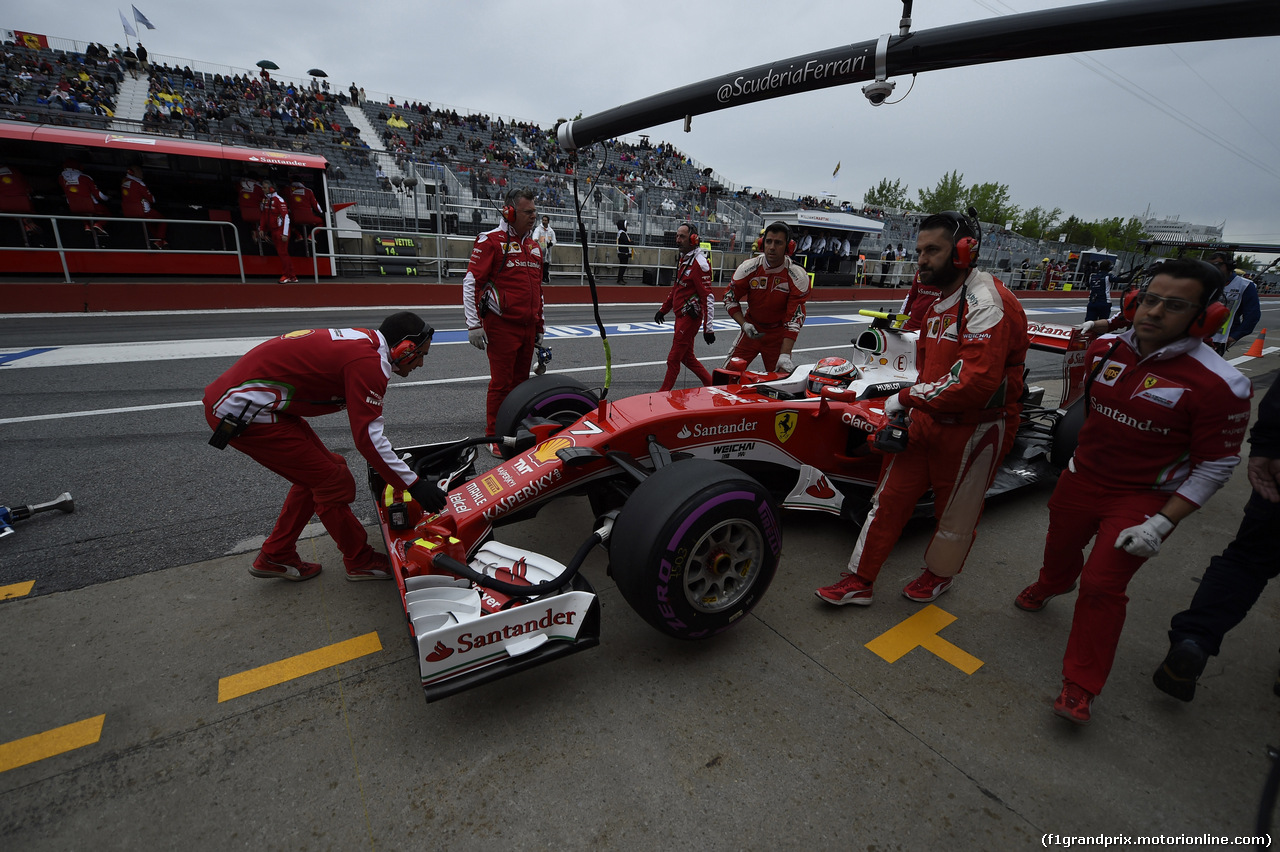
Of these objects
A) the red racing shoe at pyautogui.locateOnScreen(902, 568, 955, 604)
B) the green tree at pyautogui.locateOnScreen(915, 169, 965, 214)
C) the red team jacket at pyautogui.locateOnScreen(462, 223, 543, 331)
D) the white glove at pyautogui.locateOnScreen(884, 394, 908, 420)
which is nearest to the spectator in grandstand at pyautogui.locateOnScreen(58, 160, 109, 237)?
the red team jacket at pyautogui.locateOnScreen(462, 223, 543, 331)

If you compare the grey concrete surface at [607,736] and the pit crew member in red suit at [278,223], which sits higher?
the pit crew member in red suit at [278,223]

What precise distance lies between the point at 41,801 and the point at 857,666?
2.93 metres

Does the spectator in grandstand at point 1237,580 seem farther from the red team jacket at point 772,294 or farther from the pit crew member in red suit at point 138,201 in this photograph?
the pit crew member in red suit at point 138,201

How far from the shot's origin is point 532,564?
257cm

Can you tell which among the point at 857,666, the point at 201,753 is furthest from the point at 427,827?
the point at 857,666

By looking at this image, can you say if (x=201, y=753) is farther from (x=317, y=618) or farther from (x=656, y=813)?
(x=656, y=813)

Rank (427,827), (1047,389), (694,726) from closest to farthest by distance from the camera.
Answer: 1. (427,827)
2. (694,726)
3. (1047,389)

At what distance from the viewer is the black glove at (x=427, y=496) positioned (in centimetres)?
260

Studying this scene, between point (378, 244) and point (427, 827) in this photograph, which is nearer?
point (427, 827)

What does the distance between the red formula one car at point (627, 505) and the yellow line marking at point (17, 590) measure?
1.68 meters

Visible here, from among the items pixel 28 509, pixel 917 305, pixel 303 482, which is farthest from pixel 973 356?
pixel 28 509

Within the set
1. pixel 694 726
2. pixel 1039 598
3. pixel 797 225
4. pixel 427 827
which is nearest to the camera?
pixel 427 827

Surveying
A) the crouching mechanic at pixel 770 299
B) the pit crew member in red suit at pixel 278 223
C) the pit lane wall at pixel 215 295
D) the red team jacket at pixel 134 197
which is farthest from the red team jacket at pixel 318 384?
the red team jacket at pixel 134 197

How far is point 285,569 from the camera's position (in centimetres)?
300
